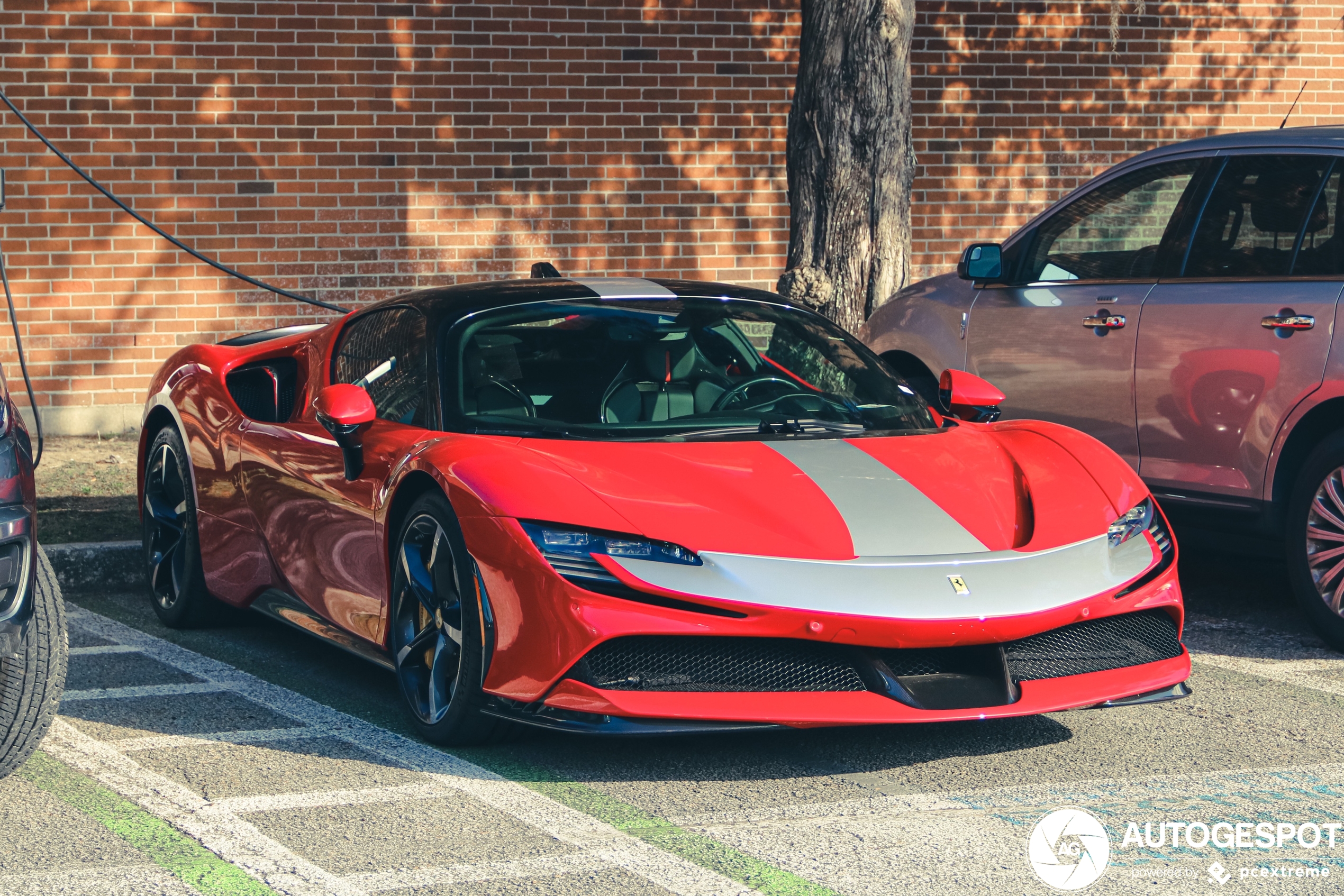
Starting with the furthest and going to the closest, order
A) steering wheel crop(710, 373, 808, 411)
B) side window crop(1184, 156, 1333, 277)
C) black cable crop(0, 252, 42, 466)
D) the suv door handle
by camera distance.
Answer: side window crop(1184, 156, 1333, 277), the suv door handle, steering wheel crop(710, 373, 808, 411), black cable crop(0, 252, 42, 466)

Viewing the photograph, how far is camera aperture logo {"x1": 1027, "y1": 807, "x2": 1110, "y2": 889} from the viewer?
3426 millimetres

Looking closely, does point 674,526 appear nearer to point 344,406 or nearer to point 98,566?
point 344,406

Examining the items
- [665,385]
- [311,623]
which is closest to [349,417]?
[311,623]

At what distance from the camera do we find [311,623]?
17.3 feet

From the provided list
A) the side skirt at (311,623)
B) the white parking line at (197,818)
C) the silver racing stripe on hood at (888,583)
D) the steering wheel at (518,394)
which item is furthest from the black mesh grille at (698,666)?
the steering wheel at (518,394)

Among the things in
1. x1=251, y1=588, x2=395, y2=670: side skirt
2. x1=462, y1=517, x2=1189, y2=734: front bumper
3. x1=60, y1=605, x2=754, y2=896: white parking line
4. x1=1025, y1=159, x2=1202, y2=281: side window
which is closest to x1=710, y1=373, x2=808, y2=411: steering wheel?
x1=462, y1=517, x2=1189, y2=734: front bumper

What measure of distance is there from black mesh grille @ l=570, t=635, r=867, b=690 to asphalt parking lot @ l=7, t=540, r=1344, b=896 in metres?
0.28

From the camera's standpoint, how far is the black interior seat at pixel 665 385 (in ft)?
16.4

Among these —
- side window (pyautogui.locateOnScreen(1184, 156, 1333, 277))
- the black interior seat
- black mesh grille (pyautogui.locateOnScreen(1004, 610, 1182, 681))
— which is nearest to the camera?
black mesh grille (pyautogui.locateOnScreen(1004, 610, 1182, 681))

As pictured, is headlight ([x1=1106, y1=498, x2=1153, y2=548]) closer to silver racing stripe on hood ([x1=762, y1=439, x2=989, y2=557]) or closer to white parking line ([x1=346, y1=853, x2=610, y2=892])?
silver racing stripe on hood ([x1=762, y1=439, x2=989, y2=557])

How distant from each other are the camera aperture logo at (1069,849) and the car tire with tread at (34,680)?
7.99ft

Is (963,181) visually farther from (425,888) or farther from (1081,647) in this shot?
(425,888)

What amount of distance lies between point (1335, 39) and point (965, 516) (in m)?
10.3

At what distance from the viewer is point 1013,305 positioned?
23.2 feet
